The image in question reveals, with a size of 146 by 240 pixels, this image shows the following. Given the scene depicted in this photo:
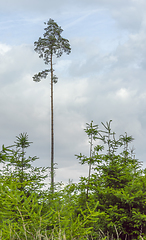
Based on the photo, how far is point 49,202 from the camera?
9133mm

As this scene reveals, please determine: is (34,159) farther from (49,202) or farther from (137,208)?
(137,208)

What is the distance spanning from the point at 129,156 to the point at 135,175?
2.09 metres

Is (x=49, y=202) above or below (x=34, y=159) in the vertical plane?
below

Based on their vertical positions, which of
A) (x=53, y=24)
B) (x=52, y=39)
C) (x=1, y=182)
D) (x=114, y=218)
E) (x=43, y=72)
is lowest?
(x=114, y=218)

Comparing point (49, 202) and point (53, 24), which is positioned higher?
point (53, 24)

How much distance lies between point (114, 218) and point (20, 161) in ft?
15.2

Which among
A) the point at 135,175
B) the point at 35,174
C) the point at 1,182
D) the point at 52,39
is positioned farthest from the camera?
the point at 52,39

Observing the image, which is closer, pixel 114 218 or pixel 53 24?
pixel 114 218

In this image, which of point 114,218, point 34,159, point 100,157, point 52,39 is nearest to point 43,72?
point 52,39

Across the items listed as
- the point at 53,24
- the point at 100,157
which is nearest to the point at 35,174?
the point at 100,157

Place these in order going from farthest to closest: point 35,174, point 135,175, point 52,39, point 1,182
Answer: point 52,39 → point 35,174 → point 135,175 → point 1,182

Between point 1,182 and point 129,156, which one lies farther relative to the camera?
point 129,156

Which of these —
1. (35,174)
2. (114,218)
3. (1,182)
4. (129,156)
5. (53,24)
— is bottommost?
(114,218)

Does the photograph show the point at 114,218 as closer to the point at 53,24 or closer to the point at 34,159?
the point at 34,159
